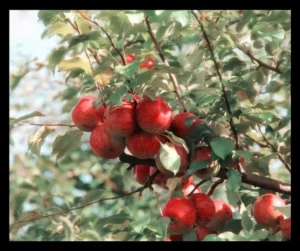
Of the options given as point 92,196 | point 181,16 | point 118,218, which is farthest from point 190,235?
point 181,16

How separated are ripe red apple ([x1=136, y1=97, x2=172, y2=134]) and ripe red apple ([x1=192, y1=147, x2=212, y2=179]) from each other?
0.34 feet

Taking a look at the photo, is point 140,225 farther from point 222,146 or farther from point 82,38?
point 82,38

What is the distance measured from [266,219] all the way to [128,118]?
367mm

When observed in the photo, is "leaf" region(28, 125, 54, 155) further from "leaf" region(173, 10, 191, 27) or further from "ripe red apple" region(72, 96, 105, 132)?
"leaf" region(173, 10, 191, 27)

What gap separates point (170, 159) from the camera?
1251mm

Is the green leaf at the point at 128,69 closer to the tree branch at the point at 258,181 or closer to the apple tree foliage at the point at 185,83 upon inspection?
the apple tree foliage at the point at 185,83

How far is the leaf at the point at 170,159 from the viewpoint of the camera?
124 centimetres

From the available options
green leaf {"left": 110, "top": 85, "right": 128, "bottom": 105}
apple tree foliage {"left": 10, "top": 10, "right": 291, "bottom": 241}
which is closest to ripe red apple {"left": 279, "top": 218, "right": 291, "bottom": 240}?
apple tree foliage {"left": 10, "top": 10, "right": 291, "bottom": 241}

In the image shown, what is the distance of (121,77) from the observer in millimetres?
1250

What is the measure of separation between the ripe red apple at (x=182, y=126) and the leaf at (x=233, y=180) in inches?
4.9

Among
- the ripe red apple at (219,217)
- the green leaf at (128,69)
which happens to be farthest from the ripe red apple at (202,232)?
the green leaf at (128,69)

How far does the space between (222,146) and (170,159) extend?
4.4 inches
